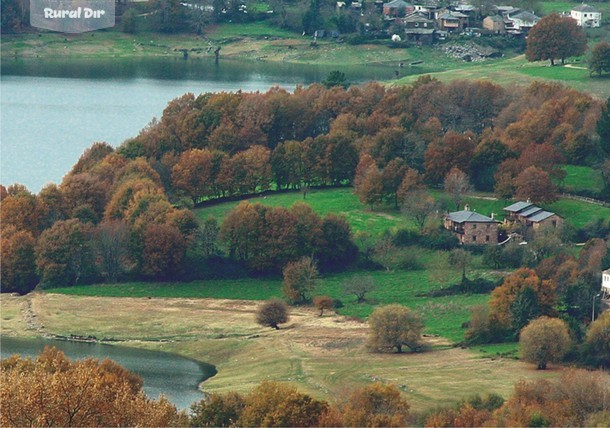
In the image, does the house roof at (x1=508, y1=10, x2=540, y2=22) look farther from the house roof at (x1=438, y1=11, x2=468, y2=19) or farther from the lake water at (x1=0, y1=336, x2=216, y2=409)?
the lake water at (x1=0, y1=336, x2=216, y2=409)

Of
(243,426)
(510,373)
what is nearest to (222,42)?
(510,373)

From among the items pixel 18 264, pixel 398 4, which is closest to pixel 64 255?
pixel 18 264

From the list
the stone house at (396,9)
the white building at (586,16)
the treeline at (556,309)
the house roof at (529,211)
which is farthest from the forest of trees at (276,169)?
the stone house at (396,9)

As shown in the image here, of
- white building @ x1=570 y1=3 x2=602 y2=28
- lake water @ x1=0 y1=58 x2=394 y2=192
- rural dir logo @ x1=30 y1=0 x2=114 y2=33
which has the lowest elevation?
lake water @ x1=0 y1=58 x2=394 y2=192

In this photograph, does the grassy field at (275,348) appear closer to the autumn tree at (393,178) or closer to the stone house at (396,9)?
the autumn tree at (393,178)

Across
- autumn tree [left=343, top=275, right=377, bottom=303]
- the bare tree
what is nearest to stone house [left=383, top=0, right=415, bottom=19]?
the bare tree

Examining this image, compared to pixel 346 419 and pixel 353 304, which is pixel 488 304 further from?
pixel 346 419
